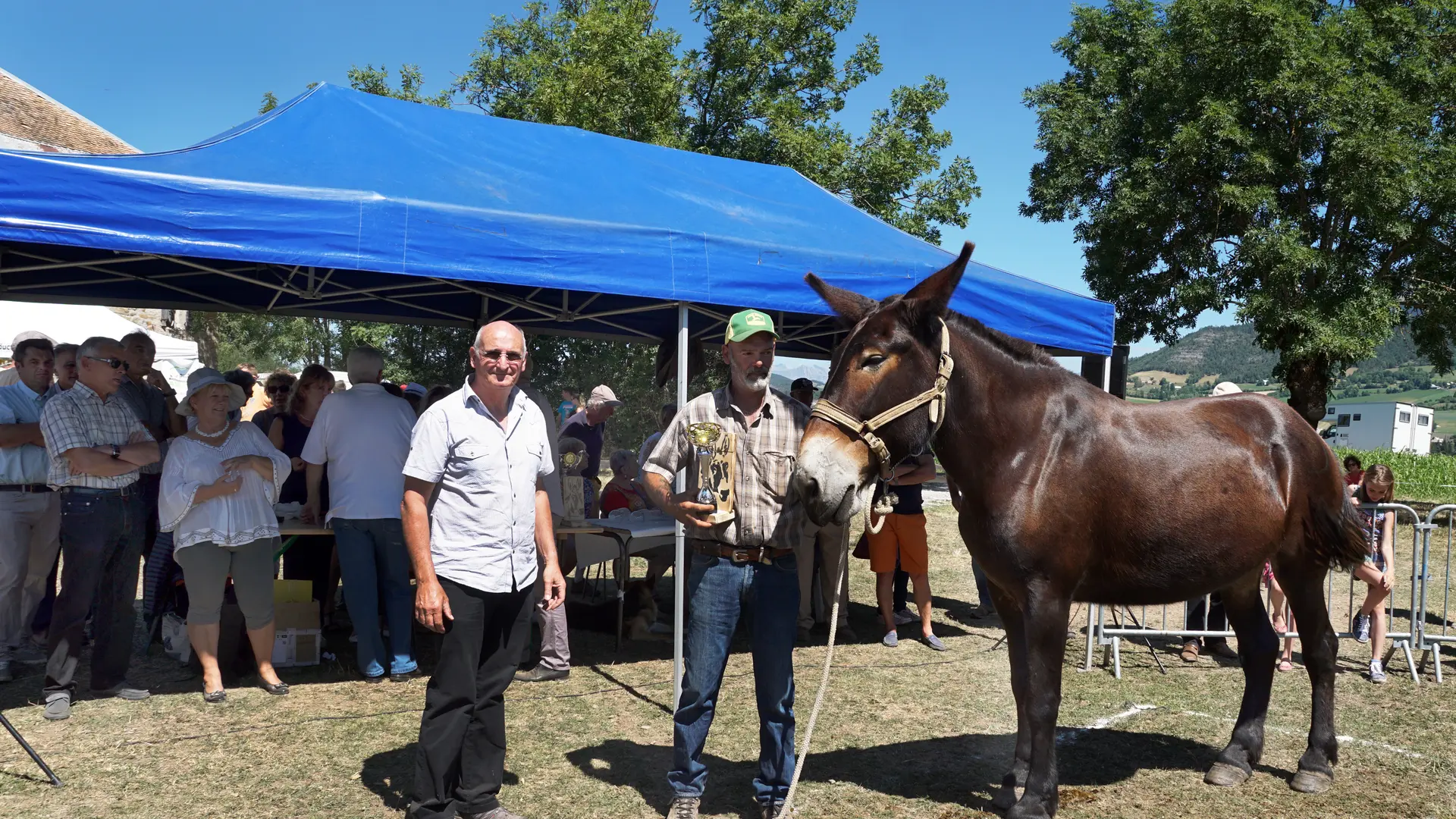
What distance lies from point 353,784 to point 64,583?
218 cm

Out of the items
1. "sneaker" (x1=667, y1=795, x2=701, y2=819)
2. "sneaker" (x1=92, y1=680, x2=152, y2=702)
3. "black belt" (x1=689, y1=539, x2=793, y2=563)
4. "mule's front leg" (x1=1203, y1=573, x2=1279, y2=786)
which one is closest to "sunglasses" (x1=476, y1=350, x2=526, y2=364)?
"black belt" (x1=689, y1=539, x2=793, y2=563)

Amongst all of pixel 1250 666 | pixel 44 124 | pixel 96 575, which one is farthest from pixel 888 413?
pixel 44 124

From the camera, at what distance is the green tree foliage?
18.9 m

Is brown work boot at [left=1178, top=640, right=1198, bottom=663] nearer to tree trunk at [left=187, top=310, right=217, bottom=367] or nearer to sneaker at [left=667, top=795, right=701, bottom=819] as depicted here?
sneaker at [left=667, top=795, right=701, bottom=819]

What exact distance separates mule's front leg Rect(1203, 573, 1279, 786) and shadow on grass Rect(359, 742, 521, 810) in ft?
11.4

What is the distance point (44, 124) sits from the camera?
79.2 feet

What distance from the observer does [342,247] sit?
492cm

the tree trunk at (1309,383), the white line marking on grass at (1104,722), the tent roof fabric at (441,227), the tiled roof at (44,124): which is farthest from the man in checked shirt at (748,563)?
the tiled roof at (44,124)

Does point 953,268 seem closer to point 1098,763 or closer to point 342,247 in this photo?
point 1098,763

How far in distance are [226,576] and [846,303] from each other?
406cm

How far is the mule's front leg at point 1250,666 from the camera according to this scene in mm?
4672

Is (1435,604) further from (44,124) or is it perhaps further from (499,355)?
(44,124)

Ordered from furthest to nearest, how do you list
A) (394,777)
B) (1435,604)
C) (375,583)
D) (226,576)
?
(1435,604) → (375,583) → (226,576) → (394,777)

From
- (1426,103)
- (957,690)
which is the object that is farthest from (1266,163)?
(957,690)
